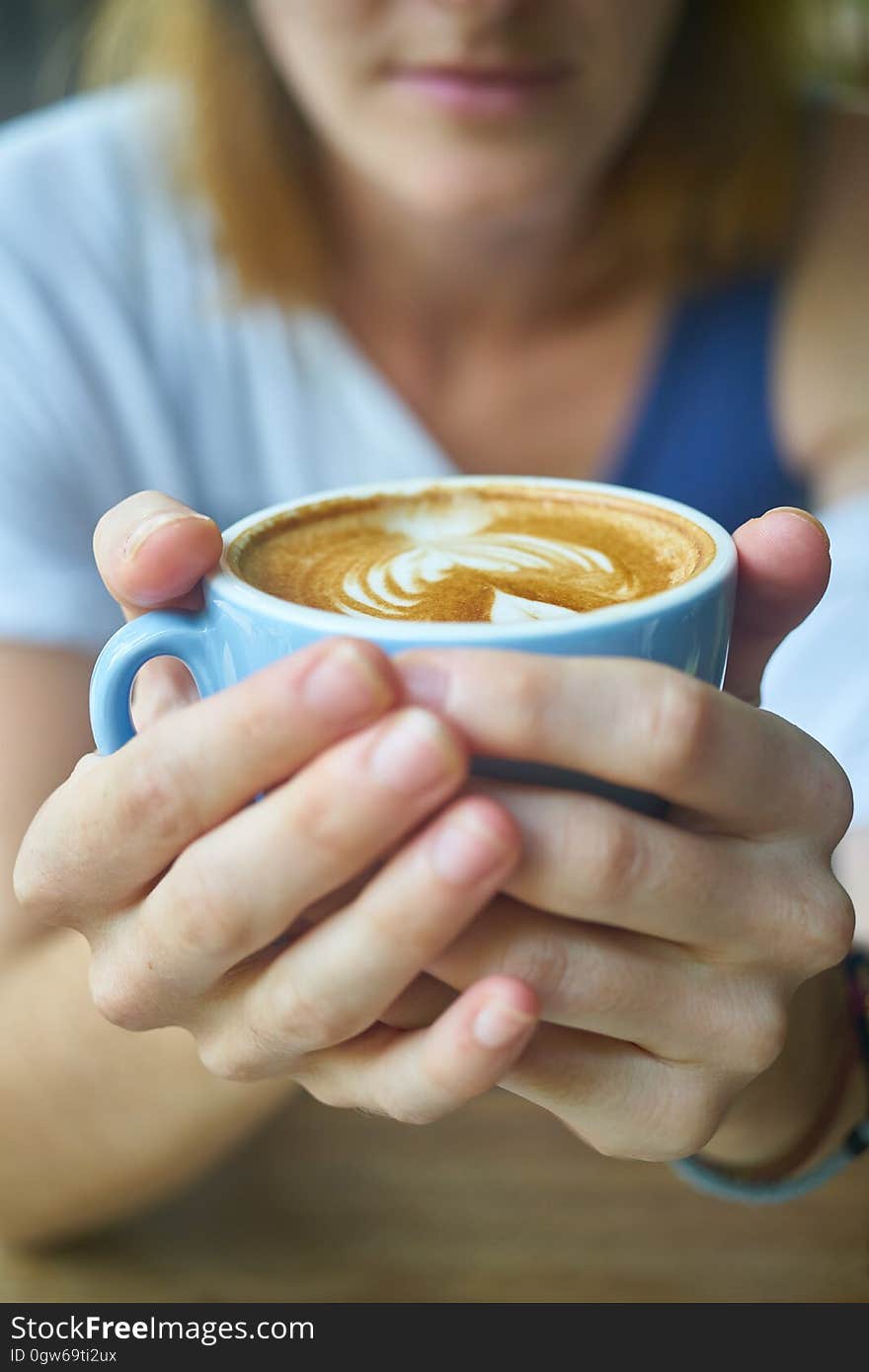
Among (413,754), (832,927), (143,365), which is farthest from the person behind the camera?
(143,365)

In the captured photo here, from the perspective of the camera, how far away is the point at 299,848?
396 millimetres

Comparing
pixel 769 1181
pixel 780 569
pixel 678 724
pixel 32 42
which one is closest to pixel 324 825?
pixel 678 724

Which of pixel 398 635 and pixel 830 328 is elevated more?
pixel 398 635

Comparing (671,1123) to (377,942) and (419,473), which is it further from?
(419,473)

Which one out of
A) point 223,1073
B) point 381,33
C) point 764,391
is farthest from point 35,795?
point 764,391

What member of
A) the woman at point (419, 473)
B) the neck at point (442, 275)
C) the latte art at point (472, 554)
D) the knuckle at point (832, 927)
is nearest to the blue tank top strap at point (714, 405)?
the woman at point (419, 473)

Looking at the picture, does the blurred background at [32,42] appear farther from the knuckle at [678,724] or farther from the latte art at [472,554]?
the knuckle at [678,724]

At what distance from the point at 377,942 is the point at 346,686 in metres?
0.10

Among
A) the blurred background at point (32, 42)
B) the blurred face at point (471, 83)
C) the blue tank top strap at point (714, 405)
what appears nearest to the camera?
the blurred face at point (471, 83)

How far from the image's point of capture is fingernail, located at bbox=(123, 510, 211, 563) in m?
0.45

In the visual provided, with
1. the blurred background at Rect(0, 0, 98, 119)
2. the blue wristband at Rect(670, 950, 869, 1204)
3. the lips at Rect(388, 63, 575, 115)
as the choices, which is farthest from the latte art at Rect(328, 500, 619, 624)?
the blurred background at Rect(0, 0, 98, 119)

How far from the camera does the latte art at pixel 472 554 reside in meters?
0.48

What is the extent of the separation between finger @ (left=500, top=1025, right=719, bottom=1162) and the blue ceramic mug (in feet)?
0.40

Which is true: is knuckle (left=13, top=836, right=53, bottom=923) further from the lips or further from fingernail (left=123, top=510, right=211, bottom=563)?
the lips
